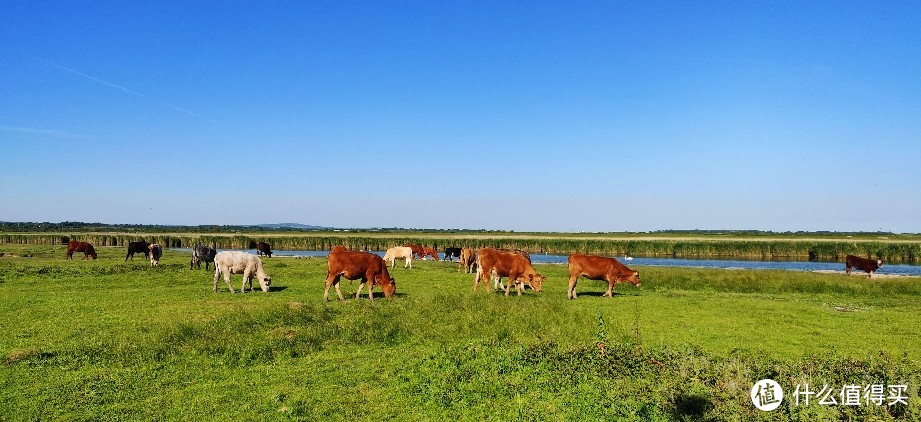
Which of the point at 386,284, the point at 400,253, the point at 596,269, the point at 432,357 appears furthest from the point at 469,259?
the point at 432,357

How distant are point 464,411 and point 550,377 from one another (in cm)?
223

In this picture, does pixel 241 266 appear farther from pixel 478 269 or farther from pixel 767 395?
pixel 767 395

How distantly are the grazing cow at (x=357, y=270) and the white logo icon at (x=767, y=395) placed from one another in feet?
44.7

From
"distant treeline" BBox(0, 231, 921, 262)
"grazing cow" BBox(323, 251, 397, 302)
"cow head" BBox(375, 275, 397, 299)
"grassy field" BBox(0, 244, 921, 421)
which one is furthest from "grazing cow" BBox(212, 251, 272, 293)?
"distant treeline" BBox(0, 231, 921, 262)

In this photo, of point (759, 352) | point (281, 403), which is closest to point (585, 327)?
point (759, 352)

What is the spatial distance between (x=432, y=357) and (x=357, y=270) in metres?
9.89

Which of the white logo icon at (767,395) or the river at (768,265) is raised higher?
Result: the white logo icon at (767,395)

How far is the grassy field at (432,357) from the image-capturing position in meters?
8.48

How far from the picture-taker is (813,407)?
833cm

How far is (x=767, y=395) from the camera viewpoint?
8852 mm

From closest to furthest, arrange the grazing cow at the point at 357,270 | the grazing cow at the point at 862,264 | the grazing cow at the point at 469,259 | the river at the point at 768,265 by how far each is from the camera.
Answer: the grazing cow at the point at 357,270 → the grazing cow at the point at 469,259 → the grazing cow at the point at 862,264 → the river at the point at 768,265

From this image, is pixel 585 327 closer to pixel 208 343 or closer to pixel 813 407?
pixel 813 407

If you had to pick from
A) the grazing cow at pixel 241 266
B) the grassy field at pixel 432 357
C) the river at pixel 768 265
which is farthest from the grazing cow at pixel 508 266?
the river at pixel 768 265

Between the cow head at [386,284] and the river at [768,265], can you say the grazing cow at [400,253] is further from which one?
the cow head at [386,284]
